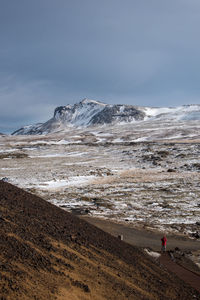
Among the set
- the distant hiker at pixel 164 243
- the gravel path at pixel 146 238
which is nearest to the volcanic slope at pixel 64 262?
the distant hiker at pixel 164 243

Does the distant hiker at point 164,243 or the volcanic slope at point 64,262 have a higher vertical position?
the volcanic slope at point 64,262

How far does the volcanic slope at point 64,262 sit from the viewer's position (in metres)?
7.37

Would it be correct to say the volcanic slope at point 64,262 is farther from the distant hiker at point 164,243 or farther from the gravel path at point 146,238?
the gravel path at point 146,238

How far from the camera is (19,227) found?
9.69 meters

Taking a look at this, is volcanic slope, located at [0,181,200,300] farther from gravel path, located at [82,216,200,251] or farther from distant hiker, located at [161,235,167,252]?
gravel path, located at [82,216,200,251]

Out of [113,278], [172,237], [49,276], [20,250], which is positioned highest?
[20,250]

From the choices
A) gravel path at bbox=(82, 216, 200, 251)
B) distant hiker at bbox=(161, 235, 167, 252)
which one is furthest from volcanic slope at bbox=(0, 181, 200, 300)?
gravel path at bbox=(82, 216, 200, 251)

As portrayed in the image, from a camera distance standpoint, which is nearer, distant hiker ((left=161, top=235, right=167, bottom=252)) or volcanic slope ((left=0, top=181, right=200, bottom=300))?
volcanic slope ((left=0, top=181, right=200, bottom=300))

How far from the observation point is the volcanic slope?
737cm

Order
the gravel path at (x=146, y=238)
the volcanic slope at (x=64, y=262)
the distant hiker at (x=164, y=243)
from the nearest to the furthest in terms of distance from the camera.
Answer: the volcanic slope at (x=64, y=262)
the distant hiker at (x=164, y=243)
the gravel path at (x=146, y=238)

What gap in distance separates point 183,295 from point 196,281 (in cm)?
273

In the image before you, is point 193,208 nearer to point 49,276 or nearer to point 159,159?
point 49,276

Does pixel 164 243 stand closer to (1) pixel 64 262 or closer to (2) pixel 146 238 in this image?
(2) pixel 146 238

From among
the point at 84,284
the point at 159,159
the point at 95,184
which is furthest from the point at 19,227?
the point at 159,159
